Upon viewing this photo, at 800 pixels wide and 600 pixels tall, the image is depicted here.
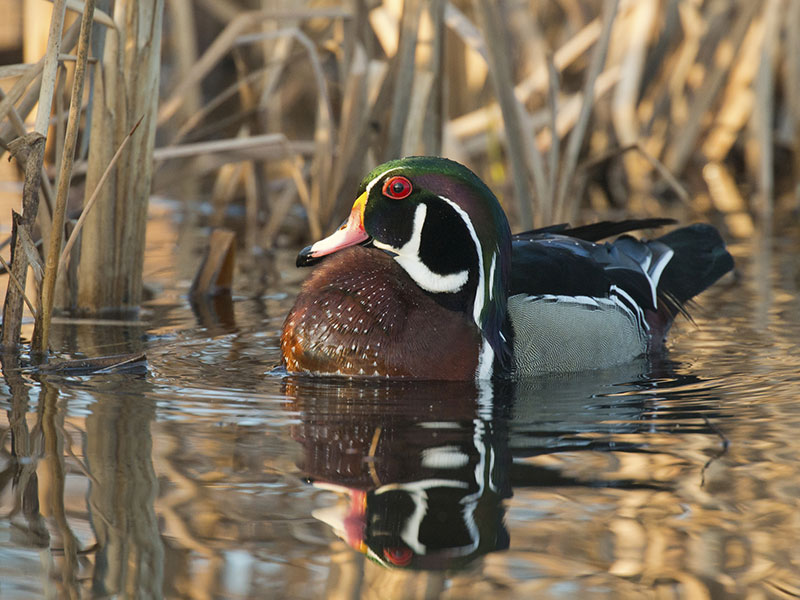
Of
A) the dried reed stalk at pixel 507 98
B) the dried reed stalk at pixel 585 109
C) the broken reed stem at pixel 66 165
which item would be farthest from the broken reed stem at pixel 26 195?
the dried reed stalk at pixel 585 109

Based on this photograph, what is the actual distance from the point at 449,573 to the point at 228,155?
435 centimetres

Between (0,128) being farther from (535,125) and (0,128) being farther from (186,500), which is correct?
(535,125)

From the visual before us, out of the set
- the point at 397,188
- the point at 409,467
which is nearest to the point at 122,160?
the point at 397,188

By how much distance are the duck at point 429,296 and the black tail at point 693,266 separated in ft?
3.02

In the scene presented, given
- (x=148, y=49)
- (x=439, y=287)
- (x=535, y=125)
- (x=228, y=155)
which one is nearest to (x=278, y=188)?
(x=535, y=125)

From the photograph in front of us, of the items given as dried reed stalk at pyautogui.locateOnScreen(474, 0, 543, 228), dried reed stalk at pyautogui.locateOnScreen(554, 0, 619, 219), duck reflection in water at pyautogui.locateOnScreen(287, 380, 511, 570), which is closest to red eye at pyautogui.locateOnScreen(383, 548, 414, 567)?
duck reflection in water at pyautogui.locateOnScreen(287, 380, 511, 570)

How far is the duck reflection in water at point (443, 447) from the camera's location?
8.95 feet

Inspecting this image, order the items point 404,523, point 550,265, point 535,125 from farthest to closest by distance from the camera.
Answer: point 535,125 → point 550,265 → point 404,523

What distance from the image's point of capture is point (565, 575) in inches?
98.2

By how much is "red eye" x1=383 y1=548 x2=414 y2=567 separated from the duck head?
1880 mm

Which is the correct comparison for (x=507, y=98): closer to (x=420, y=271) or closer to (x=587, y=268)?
(x=587, y=268)

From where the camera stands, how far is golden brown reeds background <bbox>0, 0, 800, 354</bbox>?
5.14m

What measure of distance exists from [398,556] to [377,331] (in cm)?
186

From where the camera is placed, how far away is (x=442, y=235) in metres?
4.53
